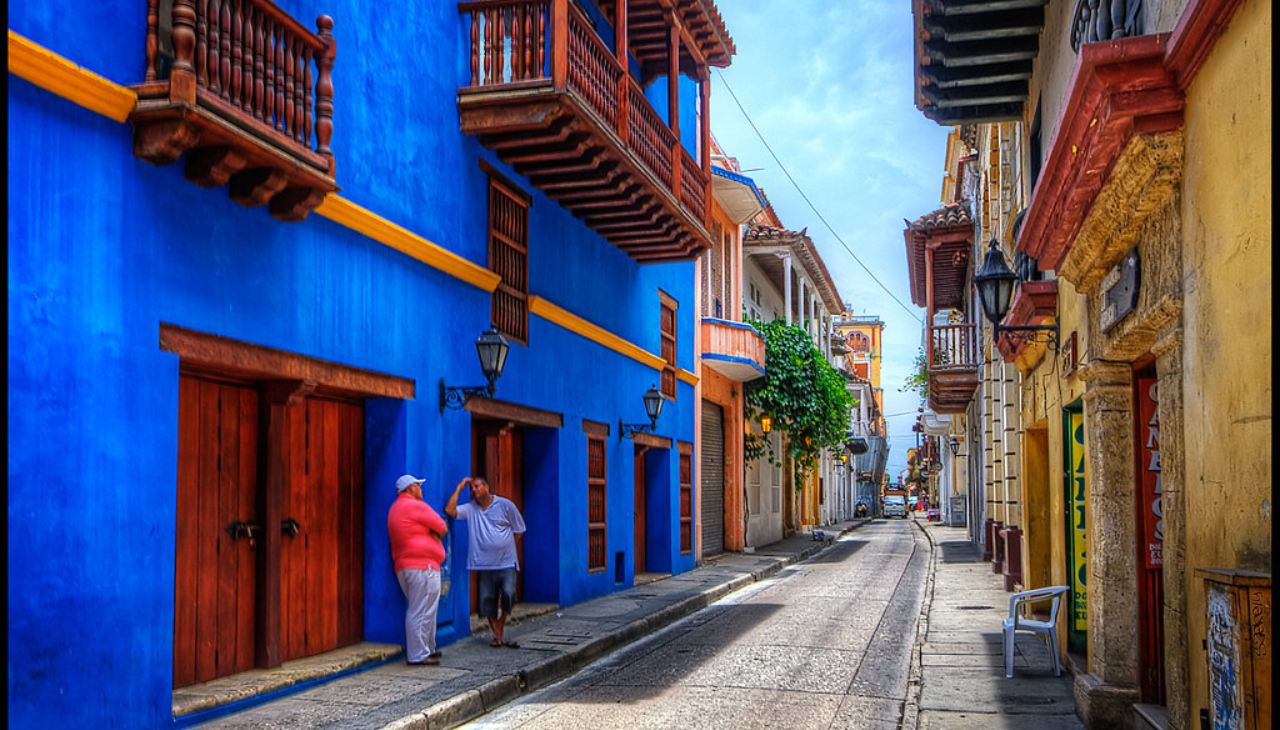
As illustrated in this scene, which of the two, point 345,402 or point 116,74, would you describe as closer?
point 116,74

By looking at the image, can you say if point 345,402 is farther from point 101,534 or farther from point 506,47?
point 506,47

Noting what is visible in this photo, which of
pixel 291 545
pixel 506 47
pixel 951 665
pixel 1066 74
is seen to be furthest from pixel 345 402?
pixel 1066 74

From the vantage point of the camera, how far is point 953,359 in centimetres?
2470

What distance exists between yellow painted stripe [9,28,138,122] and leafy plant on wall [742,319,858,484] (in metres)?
19.7

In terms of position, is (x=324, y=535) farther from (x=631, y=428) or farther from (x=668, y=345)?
(x=668, y=345)

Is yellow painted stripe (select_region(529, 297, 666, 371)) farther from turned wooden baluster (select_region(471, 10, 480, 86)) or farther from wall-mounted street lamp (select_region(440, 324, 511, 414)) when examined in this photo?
turned wooden baluster (select_region(471, 10, 480, 86))

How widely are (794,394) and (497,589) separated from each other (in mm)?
16341

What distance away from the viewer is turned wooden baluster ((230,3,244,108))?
7.07 meters

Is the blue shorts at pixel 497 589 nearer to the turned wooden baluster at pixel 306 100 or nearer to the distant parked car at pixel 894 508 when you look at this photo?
the turned wooden baluster at pixel 306 100

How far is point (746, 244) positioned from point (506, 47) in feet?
60.0

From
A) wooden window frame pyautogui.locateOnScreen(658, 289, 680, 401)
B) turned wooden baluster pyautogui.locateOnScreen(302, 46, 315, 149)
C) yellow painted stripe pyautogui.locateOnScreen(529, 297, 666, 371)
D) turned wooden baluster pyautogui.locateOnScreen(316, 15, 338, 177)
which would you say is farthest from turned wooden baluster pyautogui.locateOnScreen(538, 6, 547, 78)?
wooden window frame pyautogui.locateOnScreen(658, 289, 680, 401)

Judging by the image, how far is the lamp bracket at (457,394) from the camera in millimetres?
10594

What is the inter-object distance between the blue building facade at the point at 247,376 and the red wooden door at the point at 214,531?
0.07 feet

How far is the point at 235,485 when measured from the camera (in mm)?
8062
